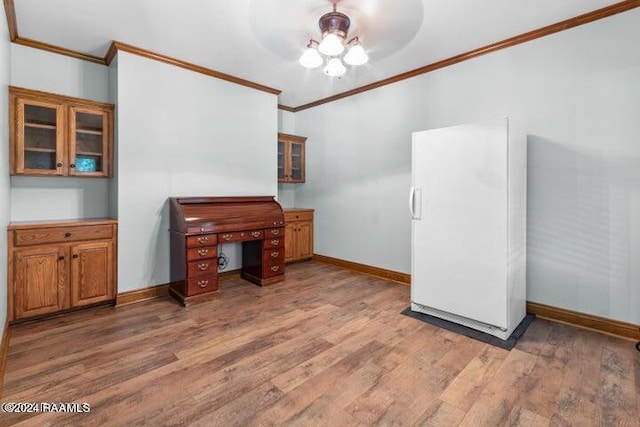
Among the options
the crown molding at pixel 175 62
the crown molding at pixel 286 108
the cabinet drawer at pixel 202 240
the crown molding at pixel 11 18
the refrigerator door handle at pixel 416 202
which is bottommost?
the cabinet drawer at pixel 202 240

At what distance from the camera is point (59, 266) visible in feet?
9.18

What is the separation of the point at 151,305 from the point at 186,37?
Answer: 108 inches

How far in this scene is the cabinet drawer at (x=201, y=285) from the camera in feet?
10.5

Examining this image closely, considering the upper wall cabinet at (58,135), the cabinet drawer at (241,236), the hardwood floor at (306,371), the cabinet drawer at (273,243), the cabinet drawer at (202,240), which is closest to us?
the hardwood floor at (306,371)

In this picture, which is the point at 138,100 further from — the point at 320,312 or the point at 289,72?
the point at 320,312

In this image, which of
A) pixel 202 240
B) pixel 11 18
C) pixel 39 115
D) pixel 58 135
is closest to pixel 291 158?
pixel 202 240

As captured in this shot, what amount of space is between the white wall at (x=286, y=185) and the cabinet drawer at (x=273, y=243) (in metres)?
1.53

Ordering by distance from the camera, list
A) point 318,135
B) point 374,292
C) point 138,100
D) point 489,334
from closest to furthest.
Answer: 1. point 489,334
2. point 138,100
3. point 374,292
4. point 318,135

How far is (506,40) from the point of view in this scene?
2986mm

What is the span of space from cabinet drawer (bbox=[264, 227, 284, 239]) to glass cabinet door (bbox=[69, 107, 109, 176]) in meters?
1.83

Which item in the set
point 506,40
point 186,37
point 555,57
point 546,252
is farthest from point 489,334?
point 186,37

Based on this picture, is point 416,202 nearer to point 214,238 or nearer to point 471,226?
point 471,226

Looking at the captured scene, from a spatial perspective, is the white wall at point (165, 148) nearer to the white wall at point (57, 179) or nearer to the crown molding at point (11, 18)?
the white wall at point (57, 179)

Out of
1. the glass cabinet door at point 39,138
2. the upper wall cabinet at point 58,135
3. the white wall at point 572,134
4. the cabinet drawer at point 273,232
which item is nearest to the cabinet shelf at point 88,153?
the upper wall cabinet at point 58,135
